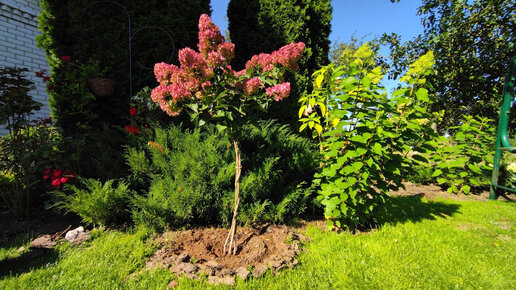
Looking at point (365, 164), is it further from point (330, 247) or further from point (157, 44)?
point (157, 44)

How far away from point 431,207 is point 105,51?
17.9 ft

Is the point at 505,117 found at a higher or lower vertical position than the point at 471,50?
lower

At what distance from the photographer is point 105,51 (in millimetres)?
3715

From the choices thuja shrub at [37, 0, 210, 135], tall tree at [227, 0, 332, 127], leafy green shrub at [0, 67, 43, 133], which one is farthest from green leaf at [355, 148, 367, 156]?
leafy green shrub at [0, 67, 43, 133]

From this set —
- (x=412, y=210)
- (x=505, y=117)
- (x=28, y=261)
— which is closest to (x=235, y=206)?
(x=28, y=261)

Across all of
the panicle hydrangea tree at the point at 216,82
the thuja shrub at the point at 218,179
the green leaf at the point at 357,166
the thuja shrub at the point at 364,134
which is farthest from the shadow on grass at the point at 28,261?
the green leaf at the point at 357,166

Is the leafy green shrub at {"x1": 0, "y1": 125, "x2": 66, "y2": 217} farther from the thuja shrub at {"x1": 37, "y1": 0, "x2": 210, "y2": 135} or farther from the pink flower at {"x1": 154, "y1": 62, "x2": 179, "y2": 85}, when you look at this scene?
the pink flower at {"x1": 154, "y1": 62, "x2": 179, "y2": 85}

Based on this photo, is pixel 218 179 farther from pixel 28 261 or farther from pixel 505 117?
pixel 505 117

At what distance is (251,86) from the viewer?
1.54m

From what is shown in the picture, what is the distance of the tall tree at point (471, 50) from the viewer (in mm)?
4297

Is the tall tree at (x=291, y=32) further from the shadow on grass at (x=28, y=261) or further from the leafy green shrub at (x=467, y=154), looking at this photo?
the shadow on grass at (x=28, y=261)

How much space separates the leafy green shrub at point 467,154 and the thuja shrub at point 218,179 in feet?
8.13

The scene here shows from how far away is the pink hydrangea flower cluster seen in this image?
1.52 metres

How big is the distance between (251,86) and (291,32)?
2.66 meters
